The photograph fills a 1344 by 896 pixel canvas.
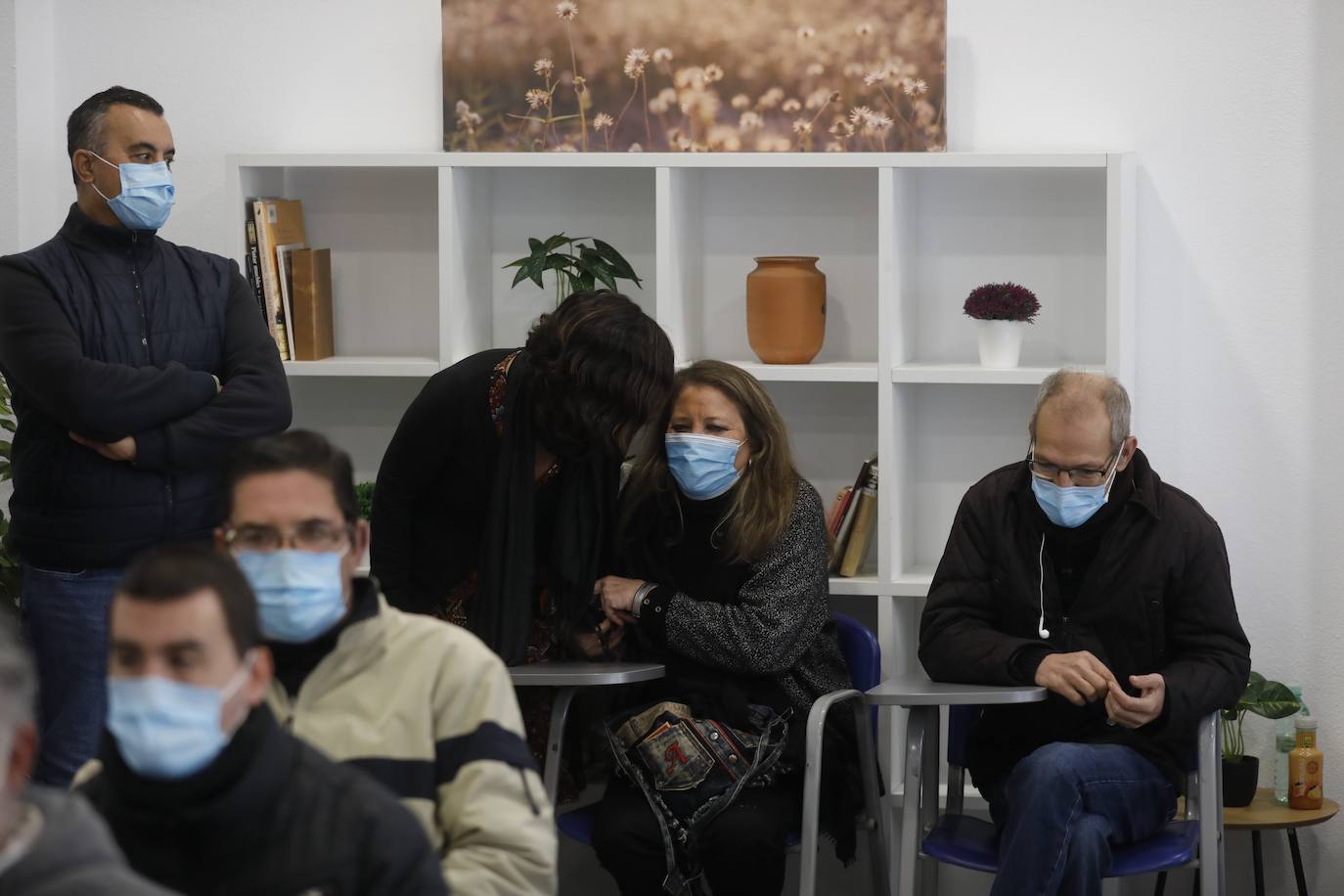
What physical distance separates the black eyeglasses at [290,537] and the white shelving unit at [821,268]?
1.73m

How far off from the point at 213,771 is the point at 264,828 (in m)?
0.08

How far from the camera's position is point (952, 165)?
3.50 m

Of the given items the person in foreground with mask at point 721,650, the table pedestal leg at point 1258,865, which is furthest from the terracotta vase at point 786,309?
the table pedestal leg at point 1258,865

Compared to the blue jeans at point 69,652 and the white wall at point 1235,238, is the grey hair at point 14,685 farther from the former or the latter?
the white wall at point 1235,238

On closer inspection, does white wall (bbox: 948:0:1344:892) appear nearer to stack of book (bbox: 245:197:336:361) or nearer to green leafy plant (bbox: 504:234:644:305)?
green leafy plant (bbox: 504:234:644:305)

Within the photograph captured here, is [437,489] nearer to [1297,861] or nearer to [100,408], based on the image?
[100,408]

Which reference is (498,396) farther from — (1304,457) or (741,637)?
(1304,457)

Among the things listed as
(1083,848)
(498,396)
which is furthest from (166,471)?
(1083,848)

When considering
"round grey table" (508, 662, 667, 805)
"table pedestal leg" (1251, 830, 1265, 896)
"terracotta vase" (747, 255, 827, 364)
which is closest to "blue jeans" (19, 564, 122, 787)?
"round grey table" (508, 662, 667, 805)

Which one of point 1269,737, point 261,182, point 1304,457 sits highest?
point 261,182

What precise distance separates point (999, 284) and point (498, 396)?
4.04 ft

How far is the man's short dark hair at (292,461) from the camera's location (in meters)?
1.97

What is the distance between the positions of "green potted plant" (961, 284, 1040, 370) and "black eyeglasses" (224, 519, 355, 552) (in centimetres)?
194

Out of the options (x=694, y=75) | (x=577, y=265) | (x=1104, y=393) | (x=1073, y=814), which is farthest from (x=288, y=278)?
(x=1073, y=814)
